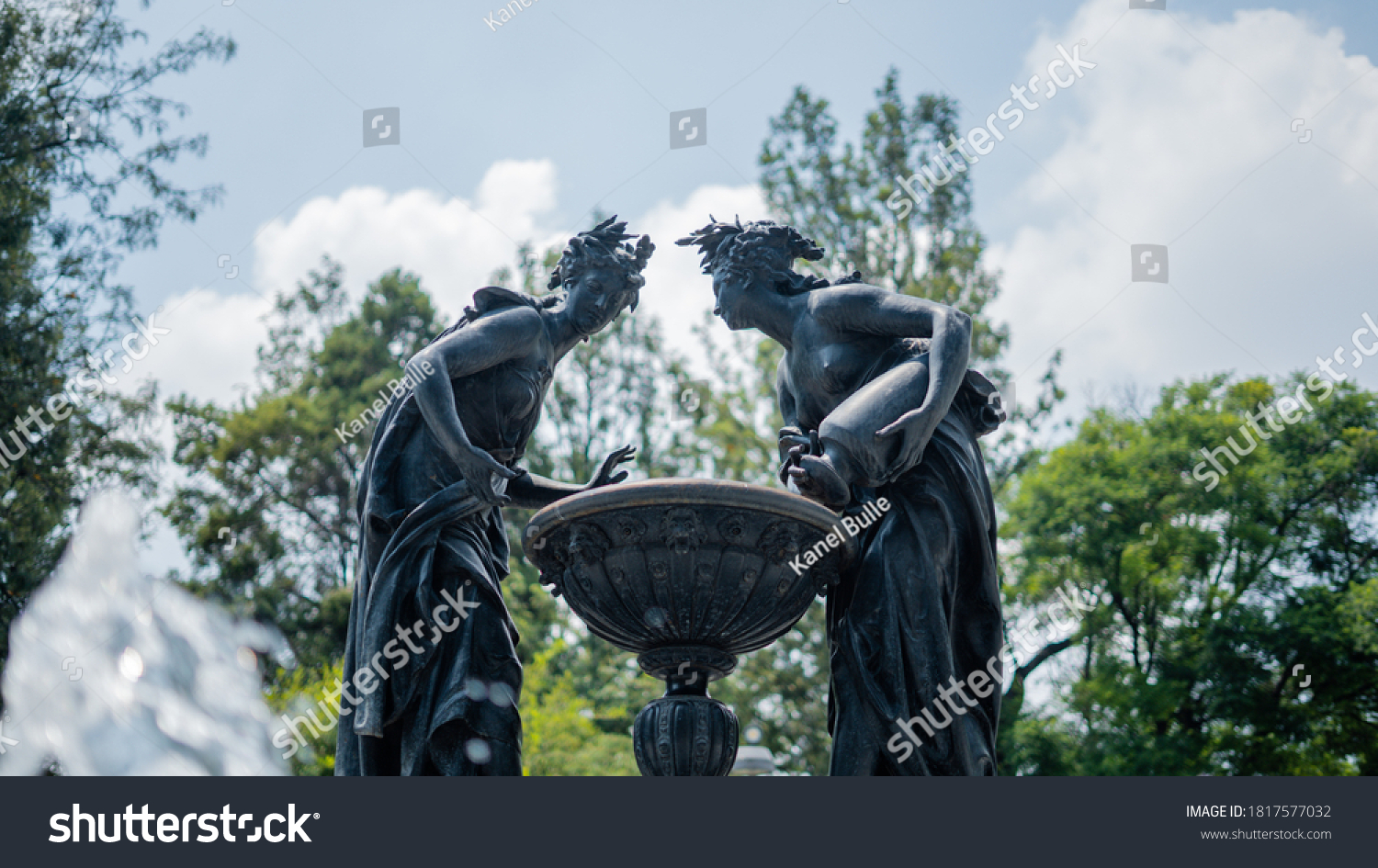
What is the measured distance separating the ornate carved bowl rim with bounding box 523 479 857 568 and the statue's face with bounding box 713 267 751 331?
1.00 meters

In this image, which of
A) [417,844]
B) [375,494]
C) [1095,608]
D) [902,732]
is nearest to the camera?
[417,844]

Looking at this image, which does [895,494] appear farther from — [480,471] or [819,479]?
[480,471]

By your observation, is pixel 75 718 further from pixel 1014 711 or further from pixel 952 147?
pixel 952 147

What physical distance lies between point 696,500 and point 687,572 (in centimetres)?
29

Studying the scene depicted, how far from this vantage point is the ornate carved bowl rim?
4.38 m

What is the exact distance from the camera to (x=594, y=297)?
17.5ft

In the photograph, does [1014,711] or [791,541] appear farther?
[1014,711]

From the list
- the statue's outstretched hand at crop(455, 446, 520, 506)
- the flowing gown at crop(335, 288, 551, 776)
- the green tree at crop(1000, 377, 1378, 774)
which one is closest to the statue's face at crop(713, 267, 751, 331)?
the flowing gown at crop(335, 288, 551, 776)

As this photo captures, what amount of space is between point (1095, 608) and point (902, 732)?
16.9 m

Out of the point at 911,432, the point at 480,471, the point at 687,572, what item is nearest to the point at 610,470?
the point at 480,471

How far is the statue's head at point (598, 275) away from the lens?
5328 millimetres

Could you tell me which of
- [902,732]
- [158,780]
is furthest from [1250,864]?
[158,780]

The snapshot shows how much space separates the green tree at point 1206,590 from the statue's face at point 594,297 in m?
13.9

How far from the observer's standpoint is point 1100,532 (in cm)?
2053
